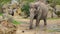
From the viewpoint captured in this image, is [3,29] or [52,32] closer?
[3,29]

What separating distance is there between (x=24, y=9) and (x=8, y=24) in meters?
13.0

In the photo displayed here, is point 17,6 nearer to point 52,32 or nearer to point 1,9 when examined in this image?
point 1,9

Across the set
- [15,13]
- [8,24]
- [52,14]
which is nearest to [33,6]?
[8,24]

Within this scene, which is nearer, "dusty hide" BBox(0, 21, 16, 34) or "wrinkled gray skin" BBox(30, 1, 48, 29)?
"dusty hide" BBox(0, 21, 16, 34)

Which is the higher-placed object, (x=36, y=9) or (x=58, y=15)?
(x=36, y=9)

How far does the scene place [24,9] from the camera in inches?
826

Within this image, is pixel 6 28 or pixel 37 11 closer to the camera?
pixel 6 28

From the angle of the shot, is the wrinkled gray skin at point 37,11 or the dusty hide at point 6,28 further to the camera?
the wrinkled gray skin at point 37,11

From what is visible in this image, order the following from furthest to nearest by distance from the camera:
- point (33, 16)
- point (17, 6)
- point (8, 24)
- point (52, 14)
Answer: point (17, 6) → point (52, 14) → point (33, 16) → point (8, 24)

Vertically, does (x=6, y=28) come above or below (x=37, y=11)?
above

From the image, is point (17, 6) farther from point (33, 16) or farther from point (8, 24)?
point (8, 24)

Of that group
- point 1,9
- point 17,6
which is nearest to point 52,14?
point 17,6

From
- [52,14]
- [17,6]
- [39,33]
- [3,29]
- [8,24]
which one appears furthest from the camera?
[17,6]

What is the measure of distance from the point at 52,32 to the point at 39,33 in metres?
0.73
